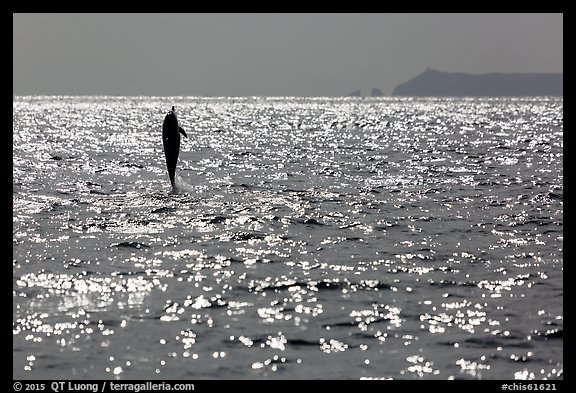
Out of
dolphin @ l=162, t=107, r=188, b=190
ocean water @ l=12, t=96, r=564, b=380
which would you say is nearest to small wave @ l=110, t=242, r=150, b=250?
ocean water @ l=12, t=96, r=564, b=380

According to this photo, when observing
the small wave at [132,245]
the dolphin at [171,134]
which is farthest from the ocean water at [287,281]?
the dolphin at [171,134]

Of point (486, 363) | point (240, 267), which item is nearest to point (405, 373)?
point (486, 363)

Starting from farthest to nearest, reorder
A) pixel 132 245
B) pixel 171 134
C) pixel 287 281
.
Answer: pixel 171 134 → pixel 132 245 → pixel 287 281

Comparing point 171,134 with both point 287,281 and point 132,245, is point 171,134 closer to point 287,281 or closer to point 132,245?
point 132,245

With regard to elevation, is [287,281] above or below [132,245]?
below

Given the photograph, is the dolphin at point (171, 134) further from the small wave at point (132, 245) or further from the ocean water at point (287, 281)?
the small wave at point (132, 245)

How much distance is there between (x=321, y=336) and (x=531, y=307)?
4131 mm

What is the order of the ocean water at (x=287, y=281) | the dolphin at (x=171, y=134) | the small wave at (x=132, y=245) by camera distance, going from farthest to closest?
the dolphin at (x=171, y=134), the small wave at (x=132, y=245), the ocean water at (x=287, y=281)

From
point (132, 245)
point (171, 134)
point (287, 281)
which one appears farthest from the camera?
point (171, 134)

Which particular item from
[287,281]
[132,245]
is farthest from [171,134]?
[287,281]

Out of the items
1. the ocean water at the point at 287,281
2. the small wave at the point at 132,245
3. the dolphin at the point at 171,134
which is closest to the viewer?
the ocean water at the point at 287,281
